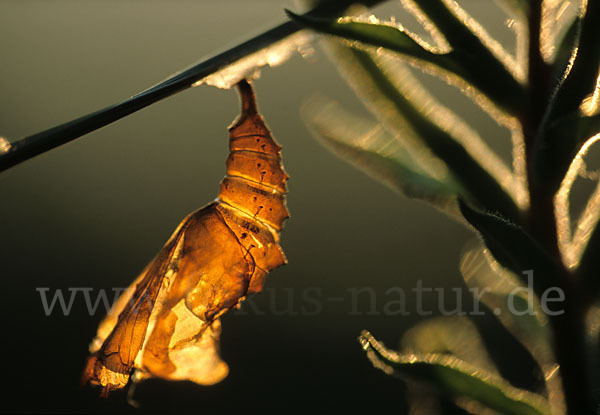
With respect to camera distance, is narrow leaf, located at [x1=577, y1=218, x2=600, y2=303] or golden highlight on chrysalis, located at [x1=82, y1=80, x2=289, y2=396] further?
golden highlight on chrysalis, located at [x1=82, y1=80, x2=289, y2=396]

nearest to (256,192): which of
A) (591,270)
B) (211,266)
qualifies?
(211,266)

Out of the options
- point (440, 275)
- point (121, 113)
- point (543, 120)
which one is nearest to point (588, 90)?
point (543, 120)

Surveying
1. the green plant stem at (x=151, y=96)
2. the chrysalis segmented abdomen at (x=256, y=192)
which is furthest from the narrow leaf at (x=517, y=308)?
the chrysalis segmented abdomen at (x=256, y=192)

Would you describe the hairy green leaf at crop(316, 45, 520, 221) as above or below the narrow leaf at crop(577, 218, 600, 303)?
above

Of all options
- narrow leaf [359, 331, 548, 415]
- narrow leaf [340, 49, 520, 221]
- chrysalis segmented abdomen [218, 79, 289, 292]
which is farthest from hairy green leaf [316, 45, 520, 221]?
chrysalis segmented abdomen [218, 79, 289, 292]

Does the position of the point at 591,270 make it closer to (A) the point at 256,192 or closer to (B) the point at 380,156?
(B) the point at 380,156

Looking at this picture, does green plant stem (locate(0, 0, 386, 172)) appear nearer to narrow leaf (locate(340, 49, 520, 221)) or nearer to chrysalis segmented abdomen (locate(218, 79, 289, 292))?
narrow leaf (locate(340, 49, 520, 221))
